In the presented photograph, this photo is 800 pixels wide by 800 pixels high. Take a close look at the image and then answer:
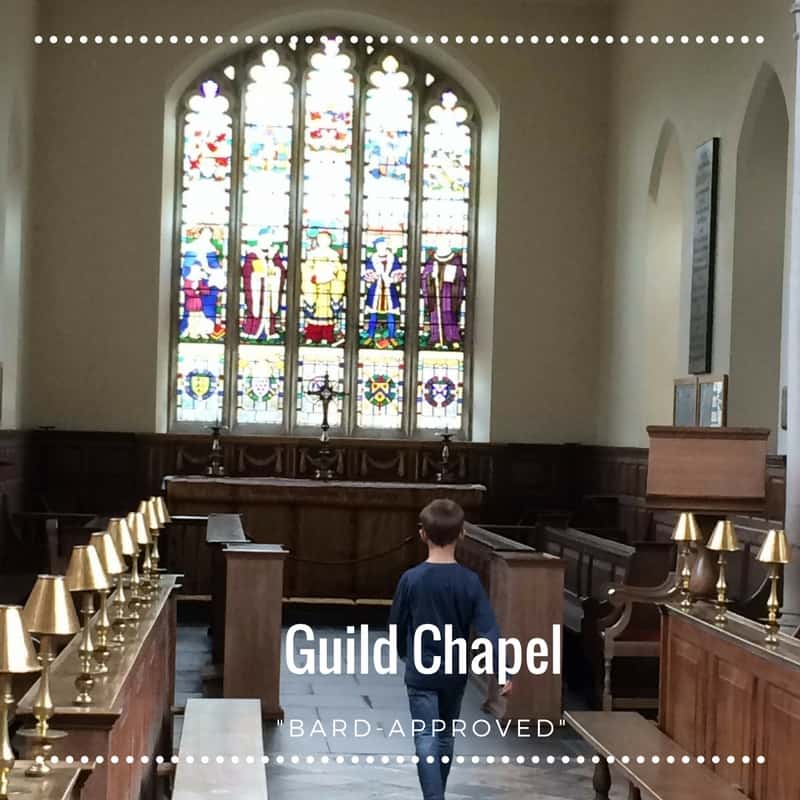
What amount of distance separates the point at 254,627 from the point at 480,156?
29.9 feet

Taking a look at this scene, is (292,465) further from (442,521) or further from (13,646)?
(13,646)

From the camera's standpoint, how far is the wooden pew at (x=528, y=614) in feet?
28.6

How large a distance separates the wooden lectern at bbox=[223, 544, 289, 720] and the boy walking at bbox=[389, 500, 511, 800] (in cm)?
309

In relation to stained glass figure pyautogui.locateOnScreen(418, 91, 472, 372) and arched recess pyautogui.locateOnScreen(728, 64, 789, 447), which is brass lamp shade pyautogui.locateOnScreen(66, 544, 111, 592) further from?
stained glass figure pyautogui.locateOnScreen(418, 91, 472, 372)

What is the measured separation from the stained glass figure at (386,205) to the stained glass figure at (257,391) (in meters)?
1.05

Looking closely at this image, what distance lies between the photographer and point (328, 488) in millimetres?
13562

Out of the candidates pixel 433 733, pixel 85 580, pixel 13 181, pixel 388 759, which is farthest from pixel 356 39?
pixel 85 580

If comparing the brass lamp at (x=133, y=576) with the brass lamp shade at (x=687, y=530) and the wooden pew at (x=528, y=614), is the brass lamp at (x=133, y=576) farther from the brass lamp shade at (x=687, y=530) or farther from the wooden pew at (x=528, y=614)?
the wooden pew at (x=528, y=614)

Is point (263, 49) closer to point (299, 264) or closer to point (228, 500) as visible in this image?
point (299, 264)

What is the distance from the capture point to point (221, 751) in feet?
16.8

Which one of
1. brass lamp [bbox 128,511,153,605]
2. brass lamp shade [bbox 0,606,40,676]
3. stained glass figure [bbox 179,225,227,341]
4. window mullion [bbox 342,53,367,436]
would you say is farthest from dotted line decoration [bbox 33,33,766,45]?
brass lamp shade [bbox 0,606,40,676]

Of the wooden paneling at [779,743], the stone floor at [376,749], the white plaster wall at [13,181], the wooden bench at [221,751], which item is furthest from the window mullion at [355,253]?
the wooden paneling at [779,743]

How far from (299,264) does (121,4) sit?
3136 millimetres

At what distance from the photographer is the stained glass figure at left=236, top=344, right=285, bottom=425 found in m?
16.5
